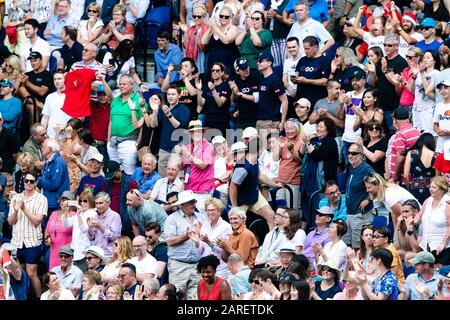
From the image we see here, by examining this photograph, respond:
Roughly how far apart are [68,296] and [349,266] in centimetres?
327

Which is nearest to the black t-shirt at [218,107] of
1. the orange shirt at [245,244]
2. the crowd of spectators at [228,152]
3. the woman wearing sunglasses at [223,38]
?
the crowd of spectators at [228,152]

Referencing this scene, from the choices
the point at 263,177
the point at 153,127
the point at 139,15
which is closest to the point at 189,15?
A: the point at 139,15

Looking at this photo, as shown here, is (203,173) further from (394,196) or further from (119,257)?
(394,196)

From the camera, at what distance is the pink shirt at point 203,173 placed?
2416cm

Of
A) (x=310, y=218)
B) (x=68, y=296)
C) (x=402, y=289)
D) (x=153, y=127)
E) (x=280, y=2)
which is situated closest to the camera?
(x=402, y=289)

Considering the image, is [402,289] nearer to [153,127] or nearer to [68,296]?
[68,296]

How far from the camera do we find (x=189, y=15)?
Result: 94.6ft

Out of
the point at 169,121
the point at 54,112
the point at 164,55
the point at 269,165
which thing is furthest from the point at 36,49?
the point at 269,165

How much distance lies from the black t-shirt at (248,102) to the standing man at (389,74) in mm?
1690

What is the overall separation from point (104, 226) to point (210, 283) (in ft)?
8.59

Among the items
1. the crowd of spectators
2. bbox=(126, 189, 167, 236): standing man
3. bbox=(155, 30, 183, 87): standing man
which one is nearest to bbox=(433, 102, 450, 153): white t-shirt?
the crowd of spectators

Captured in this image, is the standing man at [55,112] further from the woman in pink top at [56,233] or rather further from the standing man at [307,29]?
the standing man at [307,29]

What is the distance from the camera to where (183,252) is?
2227 cm

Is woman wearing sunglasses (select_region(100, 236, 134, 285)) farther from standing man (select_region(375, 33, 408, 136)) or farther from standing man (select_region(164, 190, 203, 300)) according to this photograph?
standing man (select_region(375, 33, 408, 136))
